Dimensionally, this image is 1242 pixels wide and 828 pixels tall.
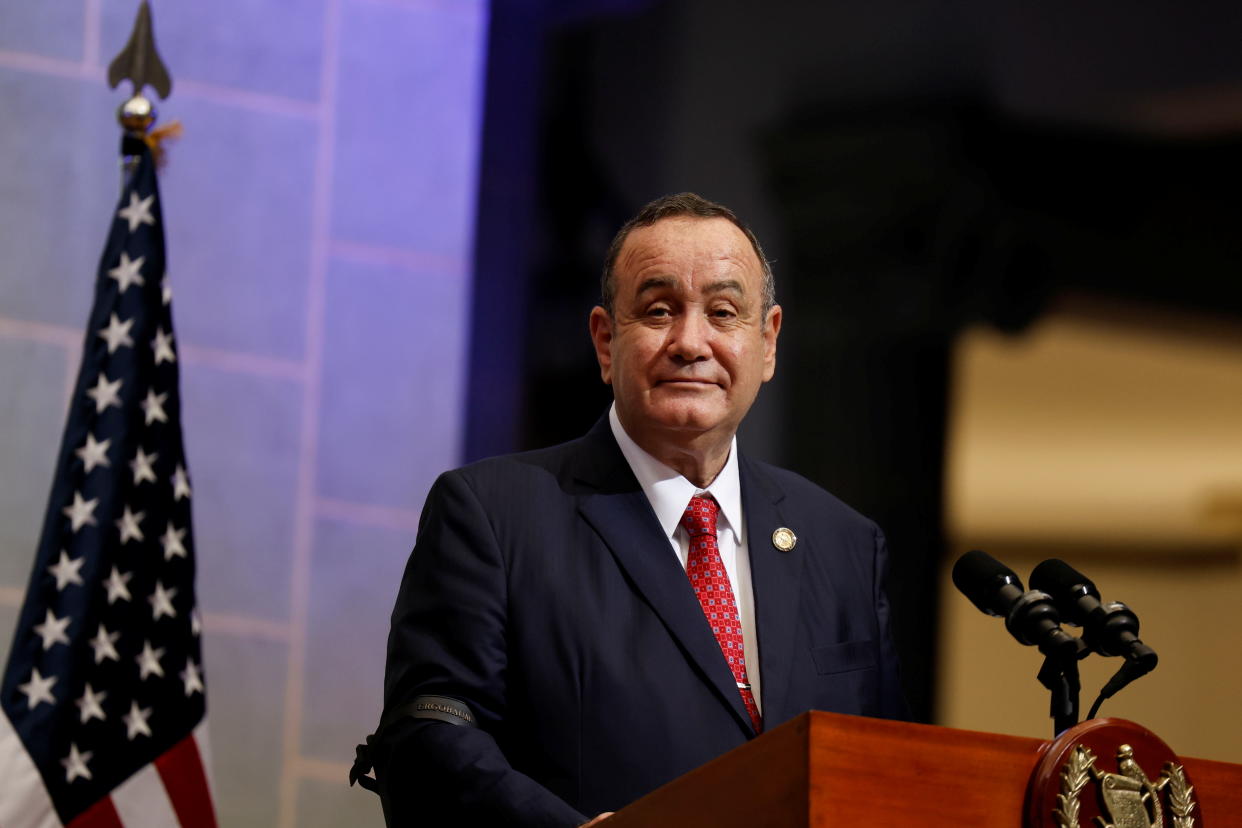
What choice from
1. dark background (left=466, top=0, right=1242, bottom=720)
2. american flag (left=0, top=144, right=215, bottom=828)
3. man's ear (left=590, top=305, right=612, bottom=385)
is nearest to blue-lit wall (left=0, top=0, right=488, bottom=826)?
dark background (left=466, top=0, right=1242, bottom=720)

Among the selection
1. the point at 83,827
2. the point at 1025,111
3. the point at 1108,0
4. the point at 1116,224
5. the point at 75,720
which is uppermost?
the point at 1108,0

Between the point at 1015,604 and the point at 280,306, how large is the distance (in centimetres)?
327

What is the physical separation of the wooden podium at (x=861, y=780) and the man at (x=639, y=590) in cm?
39

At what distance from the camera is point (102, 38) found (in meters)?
4.45

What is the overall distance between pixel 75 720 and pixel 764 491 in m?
1.94

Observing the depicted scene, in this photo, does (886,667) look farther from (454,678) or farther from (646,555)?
(454,678)

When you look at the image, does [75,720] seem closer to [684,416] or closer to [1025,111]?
[684,416]

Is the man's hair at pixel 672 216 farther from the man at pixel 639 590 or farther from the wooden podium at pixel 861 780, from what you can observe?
the wooden podium at pixel 861 780

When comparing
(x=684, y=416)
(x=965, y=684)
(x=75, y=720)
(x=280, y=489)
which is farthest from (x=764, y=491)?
(x=280, y=489)

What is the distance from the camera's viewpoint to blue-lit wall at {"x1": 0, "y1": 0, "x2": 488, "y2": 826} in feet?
14.1

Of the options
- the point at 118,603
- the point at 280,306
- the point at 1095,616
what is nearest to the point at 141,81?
the point at 280,306

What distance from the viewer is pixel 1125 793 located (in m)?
1.59

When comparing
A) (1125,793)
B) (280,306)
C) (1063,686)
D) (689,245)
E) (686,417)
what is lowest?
(1125,793)

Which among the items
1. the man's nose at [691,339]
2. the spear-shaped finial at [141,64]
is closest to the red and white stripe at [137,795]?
the spear-shaped finial at [141,64]
